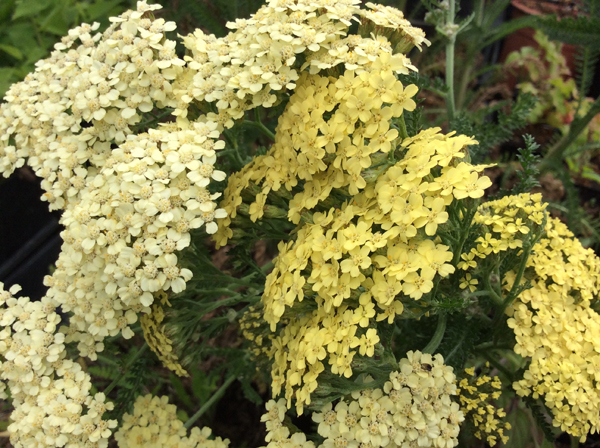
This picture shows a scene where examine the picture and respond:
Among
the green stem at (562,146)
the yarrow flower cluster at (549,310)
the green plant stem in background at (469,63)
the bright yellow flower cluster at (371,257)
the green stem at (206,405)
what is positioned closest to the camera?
the bright yellow flower cluster at (371,257)

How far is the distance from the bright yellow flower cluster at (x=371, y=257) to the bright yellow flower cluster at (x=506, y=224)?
0.43 ft

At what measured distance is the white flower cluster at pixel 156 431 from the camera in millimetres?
1226

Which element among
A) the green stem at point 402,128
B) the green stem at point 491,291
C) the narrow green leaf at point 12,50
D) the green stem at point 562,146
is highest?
the green stem at point 402,128

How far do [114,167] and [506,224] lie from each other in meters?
0.79

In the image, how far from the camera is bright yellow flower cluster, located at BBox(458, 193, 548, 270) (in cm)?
98

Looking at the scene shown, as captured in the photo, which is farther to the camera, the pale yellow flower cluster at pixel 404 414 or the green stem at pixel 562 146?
the green stem at pixel 562 146

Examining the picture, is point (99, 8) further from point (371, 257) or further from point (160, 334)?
point (371, 257)

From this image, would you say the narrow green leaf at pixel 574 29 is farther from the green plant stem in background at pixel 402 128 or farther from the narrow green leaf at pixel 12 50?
the narrow green leaf at pixel 12 50

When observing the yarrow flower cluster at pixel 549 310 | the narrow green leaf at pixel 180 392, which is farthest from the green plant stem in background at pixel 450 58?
the narrow green leaf at pixel 180 392

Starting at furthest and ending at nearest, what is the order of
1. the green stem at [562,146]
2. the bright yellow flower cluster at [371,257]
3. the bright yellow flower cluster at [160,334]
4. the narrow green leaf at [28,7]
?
the narrow green leaf at [28,7] < the green stem at [562,146] < the bright yellow flower cluster at [160,334] < the bright yellow flower cluster at [371,257]

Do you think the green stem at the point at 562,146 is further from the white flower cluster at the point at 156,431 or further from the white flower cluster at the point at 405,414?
the white flower cluster at the point at 156,431

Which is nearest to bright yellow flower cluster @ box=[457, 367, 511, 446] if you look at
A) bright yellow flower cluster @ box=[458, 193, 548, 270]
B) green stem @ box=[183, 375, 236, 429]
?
bright yellow flower cluster @ box=[458, 193, 548, 270]

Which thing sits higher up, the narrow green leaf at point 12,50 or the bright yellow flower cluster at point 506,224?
the narrow green leaf at point 12,50

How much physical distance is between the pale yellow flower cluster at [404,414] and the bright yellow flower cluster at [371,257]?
0.09 meters
